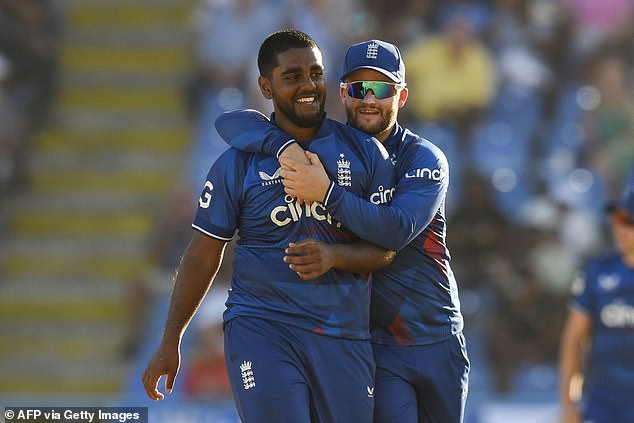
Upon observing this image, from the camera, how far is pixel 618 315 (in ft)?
20.8

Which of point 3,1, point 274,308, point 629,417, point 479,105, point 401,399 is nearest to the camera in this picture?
point 274,308

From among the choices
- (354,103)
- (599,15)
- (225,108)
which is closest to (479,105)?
(599,15)

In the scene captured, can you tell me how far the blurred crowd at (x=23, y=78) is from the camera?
12.5 m

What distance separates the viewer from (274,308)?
475cm

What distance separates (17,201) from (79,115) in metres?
1.27

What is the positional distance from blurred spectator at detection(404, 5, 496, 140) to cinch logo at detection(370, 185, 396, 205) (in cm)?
648

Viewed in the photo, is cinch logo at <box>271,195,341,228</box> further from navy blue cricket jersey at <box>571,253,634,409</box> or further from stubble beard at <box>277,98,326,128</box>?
navy blue cricket jersey at <box>571,253,634,409</box>

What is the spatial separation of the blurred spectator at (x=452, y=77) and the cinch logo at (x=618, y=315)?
5091 mm

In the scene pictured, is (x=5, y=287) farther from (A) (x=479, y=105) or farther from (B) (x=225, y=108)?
(A) (x=479, y=105)

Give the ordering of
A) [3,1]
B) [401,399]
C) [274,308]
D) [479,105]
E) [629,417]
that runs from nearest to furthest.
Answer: [274,308] < [401,399] < [629,417] < [479,105] < [3,1]

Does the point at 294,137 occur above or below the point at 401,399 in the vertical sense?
above

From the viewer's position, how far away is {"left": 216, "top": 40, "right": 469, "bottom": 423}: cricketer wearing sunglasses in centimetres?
486

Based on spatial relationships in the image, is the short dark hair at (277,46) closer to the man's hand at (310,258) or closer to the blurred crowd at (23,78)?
the man's hand at (310,258)

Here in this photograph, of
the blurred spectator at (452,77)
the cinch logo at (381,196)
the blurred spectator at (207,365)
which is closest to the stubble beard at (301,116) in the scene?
the cinch logo at (381,196)
